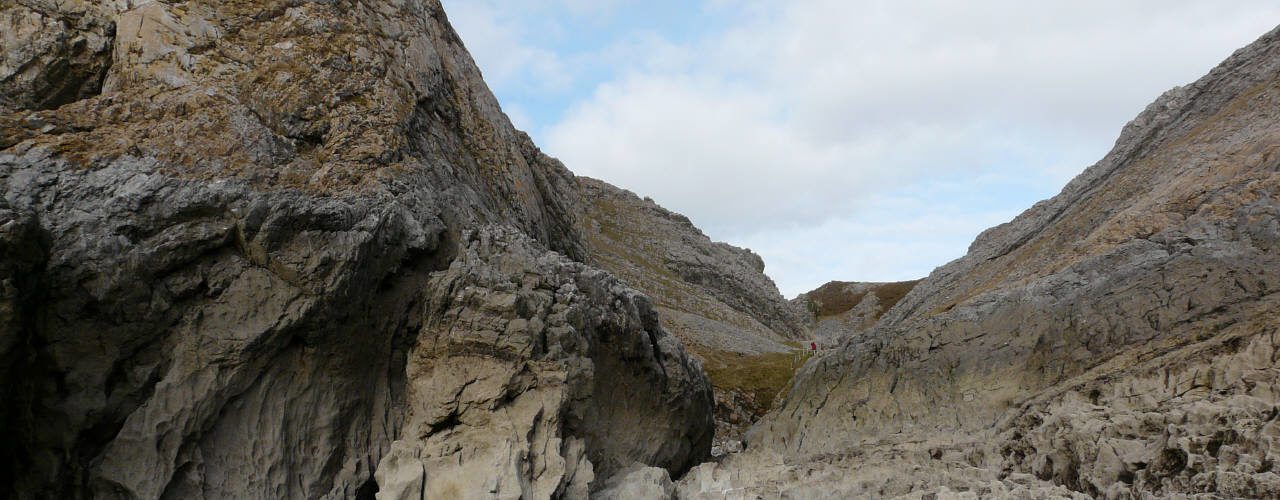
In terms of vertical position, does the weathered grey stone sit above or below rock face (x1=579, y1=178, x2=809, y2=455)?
below

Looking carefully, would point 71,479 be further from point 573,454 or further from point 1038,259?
point 1038,259

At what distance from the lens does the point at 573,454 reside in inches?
915

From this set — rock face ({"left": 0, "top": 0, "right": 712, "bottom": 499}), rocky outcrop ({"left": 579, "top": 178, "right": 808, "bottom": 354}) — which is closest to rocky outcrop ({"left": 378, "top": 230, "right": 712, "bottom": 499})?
rock face ({"left": 0, "top": 0, "right": 712, "bottom": 499})

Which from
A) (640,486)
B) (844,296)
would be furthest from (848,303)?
(640,486)

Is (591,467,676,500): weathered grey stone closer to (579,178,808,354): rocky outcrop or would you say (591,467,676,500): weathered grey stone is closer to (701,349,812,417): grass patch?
(701,349,812,417): grass patch

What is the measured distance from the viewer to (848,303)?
162 m

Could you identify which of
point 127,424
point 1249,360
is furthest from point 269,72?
point 1249,360

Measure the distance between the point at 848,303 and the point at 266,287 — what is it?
153m

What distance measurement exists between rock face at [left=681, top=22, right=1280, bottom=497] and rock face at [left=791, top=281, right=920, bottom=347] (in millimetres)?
70345

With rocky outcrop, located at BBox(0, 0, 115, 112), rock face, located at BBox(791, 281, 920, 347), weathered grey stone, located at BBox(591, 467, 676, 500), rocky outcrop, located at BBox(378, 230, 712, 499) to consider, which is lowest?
weathered grey stone, located at BBox(591, 467, 676, 500)

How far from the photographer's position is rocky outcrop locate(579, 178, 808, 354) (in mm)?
71750

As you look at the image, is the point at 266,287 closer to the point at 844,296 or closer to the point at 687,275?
the point at 687,275

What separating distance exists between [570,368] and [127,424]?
12.0m

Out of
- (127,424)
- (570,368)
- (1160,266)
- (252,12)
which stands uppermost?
(252,12)
